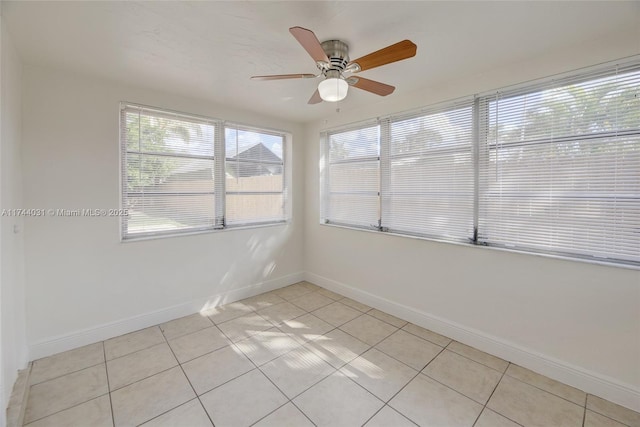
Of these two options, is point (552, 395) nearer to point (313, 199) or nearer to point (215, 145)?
point (313, 199)

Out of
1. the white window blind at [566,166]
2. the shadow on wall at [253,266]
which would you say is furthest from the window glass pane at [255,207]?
the white window blind at [566,166]

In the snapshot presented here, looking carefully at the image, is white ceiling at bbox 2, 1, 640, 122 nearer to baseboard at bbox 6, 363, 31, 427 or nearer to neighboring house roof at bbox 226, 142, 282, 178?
neighboring house roof at bbox 226, 142, 282, 178

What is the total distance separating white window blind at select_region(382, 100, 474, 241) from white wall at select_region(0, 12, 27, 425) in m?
3.21

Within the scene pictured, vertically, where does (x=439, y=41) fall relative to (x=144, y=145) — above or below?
above

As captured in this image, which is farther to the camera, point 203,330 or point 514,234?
point 203,330

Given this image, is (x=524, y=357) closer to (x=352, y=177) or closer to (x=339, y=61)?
(x=352, y=177)

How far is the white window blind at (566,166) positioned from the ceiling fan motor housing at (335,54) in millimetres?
1416

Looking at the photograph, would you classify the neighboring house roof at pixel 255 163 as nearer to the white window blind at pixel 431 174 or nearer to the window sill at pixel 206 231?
the window sill at pixel 206 231

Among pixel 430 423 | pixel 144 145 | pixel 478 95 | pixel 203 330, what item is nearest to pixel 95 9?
pixel 144 145

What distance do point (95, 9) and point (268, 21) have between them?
0.99 meters

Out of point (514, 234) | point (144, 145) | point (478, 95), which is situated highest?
point (478, 95)

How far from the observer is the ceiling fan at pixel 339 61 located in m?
1.55

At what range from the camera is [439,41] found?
A: 6.32 ft

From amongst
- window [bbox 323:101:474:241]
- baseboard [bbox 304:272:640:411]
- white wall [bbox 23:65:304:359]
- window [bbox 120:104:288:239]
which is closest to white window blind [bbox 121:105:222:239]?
window [bbox 120:104:288:239]
